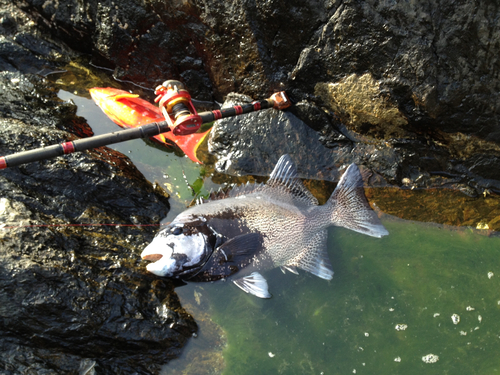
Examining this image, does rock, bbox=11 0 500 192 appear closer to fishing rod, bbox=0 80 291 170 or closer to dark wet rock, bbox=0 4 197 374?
fishing rod, bbox=0 80 291 170

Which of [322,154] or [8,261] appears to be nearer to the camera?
[8,261]

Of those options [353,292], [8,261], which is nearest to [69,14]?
[8,261]

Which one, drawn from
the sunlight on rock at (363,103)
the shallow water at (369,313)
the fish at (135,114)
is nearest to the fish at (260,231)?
the shallow water at (369,313)

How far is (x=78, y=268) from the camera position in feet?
9.87

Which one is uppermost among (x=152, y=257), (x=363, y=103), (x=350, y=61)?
(x=350, y=61)

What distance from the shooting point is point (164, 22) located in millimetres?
4602

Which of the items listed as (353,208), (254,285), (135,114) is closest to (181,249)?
(254,285)

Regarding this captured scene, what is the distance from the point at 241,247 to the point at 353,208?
4.00ft

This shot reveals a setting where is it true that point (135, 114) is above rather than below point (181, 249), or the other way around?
above

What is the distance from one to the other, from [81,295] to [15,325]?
0.47m

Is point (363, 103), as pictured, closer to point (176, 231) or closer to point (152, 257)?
point (176, 231)

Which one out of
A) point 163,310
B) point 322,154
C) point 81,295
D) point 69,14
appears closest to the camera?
point 81,295

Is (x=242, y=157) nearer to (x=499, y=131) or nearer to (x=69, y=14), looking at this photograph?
(x=499, y=131)

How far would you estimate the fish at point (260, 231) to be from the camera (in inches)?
132
